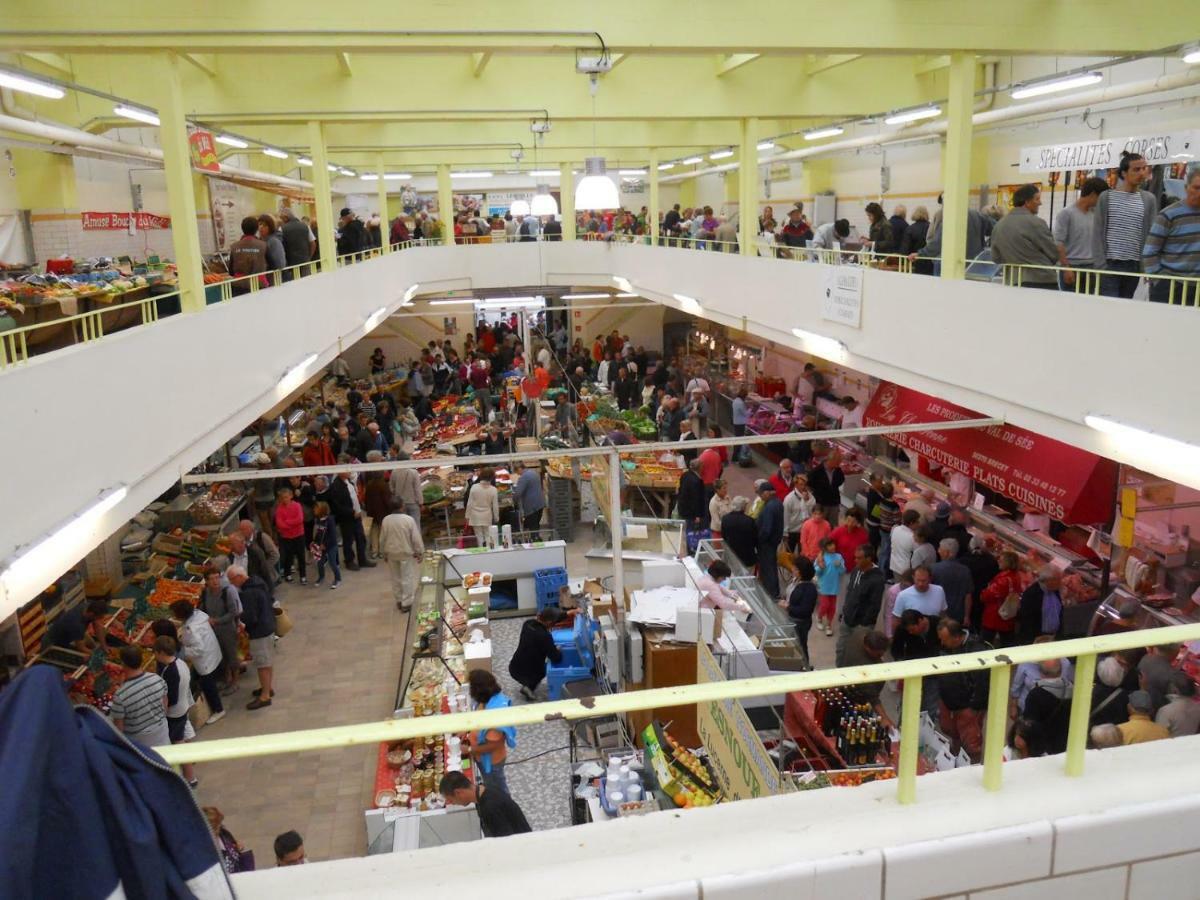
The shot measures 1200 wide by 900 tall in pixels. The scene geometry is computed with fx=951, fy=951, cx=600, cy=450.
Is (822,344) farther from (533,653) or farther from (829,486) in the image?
(533,653)

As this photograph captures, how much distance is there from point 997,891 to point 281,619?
904cm

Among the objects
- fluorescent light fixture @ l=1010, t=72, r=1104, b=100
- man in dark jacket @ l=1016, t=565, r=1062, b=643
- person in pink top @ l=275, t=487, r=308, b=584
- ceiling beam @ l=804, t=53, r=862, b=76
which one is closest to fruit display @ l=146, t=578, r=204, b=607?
person in pink top @ l=275, t=487, r=308, b=584

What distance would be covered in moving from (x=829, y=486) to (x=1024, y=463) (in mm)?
3907

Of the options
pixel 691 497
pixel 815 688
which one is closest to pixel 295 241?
pixel 691 497

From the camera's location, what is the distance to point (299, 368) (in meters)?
9.79

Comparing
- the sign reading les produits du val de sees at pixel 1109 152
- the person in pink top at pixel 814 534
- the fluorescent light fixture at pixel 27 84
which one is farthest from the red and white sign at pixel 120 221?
the sign reading les produits du val de sees at pixel 1109 152

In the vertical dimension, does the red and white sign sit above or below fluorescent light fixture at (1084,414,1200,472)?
above

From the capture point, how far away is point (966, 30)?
848 centimetres

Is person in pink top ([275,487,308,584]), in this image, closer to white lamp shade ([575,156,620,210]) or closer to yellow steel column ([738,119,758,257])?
→ white lamp shade ([575,156,620,210])

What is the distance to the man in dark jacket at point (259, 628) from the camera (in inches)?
368

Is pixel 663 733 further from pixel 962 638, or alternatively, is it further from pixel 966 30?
pixel 966 30

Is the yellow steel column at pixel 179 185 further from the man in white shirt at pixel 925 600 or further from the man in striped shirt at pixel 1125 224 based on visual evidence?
the man in striped shirt at pixel 1125 224

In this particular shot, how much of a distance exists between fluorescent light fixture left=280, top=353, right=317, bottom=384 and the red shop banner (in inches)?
267

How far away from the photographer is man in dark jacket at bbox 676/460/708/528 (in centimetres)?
1247
